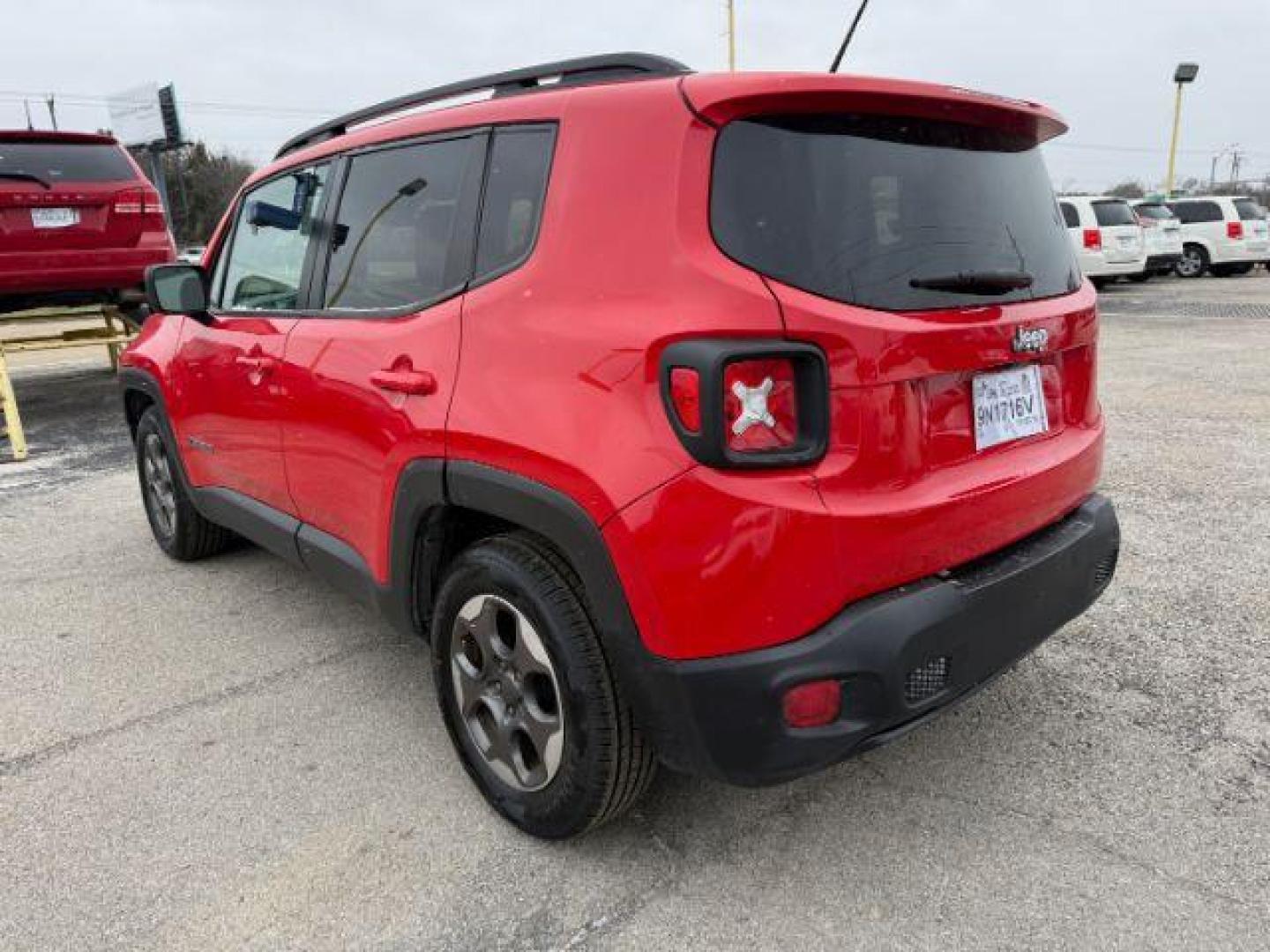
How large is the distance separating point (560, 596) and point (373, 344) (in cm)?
94

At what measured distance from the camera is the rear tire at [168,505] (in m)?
4.22

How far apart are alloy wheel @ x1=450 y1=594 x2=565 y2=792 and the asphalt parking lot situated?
0.19 metres

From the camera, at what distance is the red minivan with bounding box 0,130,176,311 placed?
7.19 meters

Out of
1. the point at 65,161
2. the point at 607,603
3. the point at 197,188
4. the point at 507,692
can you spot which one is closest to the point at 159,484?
the point at 507,692

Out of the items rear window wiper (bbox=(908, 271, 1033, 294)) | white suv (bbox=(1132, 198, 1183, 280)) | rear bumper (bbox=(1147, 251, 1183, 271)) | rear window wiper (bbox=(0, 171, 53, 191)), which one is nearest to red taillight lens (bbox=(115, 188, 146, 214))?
rear window wiper (bbox=(0, 171, 53, 191))

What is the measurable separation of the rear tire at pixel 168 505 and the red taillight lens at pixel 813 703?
3216 mm

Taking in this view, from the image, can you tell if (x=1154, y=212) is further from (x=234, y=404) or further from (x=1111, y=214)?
(x=234, y=404)

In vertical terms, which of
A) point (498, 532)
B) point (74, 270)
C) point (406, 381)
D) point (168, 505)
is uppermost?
point (74, 270)

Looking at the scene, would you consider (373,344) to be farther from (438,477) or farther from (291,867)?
(291,867)

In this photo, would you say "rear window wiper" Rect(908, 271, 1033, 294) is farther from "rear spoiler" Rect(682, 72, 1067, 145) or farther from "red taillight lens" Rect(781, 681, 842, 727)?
"red taillight lens" Rect(781, 681, 842, 727)

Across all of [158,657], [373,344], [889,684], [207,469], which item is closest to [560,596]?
[889,684]

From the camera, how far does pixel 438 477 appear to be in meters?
2.29

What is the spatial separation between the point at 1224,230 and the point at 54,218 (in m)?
20.4

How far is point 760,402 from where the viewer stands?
1752mm
